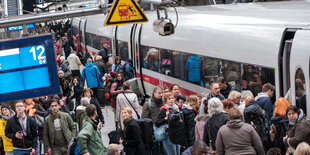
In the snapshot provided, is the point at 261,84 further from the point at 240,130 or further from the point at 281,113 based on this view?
the point at 240,130

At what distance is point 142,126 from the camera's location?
34.2 feet

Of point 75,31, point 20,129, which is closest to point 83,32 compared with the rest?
point 75,31

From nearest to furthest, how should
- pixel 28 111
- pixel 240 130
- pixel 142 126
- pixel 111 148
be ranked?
pixel 240 130, pixel 111 148, pixel 142 126, pixel 28 111

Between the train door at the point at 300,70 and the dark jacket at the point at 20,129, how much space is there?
4.38 metres

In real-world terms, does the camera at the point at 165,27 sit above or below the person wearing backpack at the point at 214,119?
above

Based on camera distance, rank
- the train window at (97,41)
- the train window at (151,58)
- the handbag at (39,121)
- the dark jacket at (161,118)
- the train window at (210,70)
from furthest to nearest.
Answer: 1. the train window at (97,41)
2. the train window at (151,58)
3. the train window at (210,70)
4. the handbag at (39,121)
5. the dark jacket at (161,118)

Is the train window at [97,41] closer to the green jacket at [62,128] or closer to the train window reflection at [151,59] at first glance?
the train window reflection at [151,59]

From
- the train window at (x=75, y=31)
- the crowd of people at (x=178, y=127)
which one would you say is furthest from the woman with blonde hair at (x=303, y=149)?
the train window at (x=75, y=31)

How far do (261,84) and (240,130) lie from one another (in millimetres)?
3366

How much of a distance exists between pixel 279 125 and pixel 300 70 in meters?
1.14

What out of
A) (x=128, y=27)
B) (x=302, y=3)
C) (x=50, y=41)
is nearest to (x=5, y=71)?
(x=50, y=41)

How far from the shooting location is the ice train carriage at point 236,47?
10.8 metres

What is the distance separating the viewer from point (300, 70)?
10.3 metres

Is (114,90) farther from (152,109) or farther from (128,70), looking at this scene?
(128,70)
